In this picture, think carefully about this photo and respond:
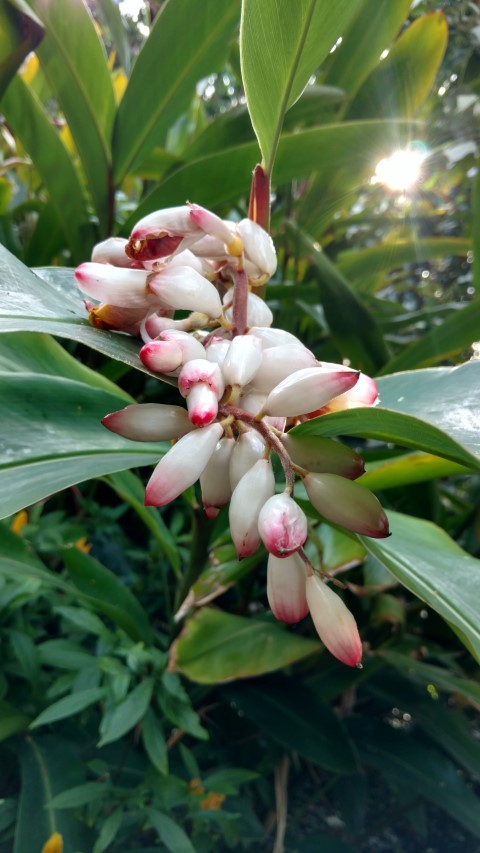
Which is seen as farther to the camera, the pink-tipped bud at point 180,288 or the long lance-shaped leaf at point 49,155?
the long lance-shaped leaf at point 49,155

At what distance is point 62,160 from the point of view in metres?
0.74

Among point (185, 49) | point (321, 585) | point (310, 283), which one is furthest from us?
point (310, 283)

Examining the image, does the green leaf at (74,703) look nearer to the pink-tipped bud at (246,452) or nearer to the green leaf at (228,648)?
the green leaf at (228,648)

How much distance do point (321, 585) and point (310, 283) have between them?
754mm

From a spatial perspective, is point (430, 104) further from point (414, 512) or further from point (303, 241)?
point (414, 512)

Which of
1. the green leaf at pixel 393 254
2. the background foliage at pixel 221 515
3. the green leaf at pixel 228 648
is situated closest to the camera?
the background foliage at pixel 221 515

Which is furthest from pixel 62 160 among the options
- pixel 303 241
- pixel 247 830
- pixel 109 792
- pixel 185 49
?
pixel 247 830

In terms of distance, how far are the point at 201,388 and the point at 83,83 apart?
562 mm

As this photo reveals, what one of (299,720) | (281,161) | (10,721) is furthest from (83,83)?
(299,720)

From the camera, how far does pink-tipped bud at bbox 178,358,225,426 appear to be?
284 mm

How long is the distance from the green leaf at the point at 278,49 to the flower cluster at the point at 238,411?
3.5 inches

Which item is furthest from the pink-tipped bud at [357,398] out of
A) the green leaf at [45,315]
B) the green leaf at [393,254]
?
the green leaf at [393,254]

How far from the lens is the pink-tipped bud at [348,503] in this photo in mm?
303

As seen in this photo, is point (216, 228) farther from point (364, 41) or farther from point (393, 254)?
point (393, 254)
